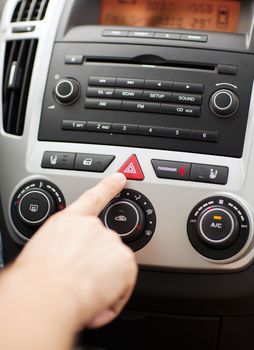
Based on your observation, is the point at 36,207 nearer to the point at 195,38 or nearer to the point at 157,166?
the point at 157,166

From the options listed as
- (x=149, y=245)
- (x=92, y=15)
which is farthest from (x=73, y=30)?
(x=149, y=245)

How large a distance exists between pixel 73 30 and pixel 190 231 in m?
0.38

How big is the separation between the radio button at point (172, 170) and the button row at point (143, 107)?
76 mm

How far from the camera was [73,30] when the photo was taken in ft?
2.67

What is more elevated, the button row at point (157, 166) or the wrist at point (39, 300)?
the button row at point (157, 166)

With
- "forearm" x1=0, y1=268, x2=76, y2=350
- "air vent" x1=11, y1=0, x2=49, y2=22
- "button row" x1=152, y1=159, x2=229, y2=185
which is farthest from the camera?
"air vent" x1=11, y1=0, x2=49, y2=22

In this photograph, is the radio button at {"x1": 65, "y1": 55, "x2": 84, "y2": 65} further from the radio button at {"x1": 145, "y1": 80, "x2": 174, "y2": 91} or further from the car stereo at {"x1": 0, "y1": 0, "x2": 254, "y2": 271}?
the radio button at {"x1": 145, "y1": 80, "x2": 174, "y2": 91}

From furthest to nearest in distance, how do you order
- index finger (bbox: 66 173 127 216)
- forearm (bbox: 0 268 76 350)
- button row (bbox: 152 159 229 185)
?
button row (bbox: 152 159 229 185)
index finger (bbox: 66 173 127 216)
forearm (bbox: 0 268 76 350)

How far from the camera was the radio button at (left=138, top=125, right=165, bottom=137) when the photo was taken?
715 mm

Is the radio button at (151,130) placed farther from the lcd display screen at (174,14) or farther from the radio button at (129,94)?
the lcd display screen at (174,14)

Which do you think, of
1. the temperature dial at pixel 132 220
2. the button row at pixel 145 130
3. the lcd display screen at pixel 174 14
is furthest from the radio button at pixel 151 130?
the lcd display screen at pixel 174 14

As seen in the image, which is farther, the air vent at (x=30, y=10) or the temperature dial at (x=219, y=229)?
the air vent at (x=30, y=10)

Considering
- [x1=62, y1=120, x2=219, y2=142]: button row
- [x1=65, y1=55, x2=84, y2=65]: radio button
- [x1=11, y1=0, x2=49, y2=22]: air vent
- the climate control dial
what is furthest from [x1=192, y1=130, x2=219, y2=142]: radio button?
[x1=11, y1=0, x2=49, y2=22]: air vent

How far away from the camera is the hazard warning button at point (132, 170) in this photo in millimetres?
691
